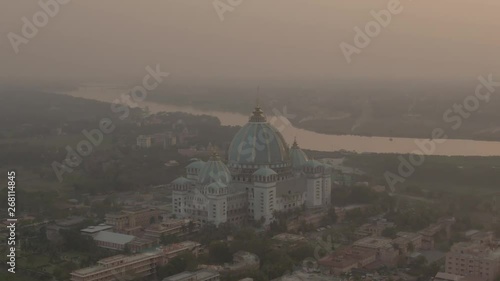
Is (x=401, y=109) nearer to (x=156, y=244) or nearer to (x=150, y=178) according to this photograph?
(x=150, y=178)

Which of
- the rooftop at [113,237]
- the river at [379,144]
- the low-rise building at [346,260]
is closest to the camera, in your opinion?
the low-rise building at [346,260]

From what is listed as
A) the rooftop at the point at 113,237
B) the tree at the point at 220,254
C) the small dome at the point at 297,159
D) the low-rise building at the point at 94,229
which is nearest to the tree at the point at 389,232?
the tree at the point at 220,254

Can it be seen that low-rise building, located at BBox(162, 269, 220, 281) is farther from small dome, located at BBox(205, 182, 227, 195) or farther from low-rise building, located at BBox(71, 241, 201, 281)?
small dome, located at BBox(205, 182, 227, 195)

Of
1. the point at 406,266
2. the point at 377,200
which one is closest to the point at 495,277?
the point at 406,266

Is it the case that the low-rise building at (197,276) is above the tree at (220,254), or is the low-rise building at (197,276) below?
below

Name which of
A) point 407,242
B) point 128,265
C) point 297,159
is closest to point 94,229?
point 128,265

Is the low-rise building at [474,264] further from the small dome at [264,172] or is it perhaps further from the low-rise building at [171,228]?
the low-rise building at [171,228]

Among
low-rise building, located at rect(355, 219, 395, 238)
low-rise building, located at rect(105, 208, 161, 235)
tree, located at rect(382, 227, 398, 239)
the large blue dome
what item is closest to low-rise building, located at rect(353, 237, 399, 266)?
tree, located at rect(382, 227, 398, 239)

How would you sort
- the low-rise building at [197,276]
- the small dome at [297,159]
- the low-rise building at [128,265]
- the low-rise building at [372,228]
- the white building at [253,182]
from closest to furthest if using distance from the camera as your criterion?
the low-rise building at [197,276] → the low-rise building at [128,265] → the low-rise building at [372,228] → the white building at [253,182] → the small dome at [297,159]
